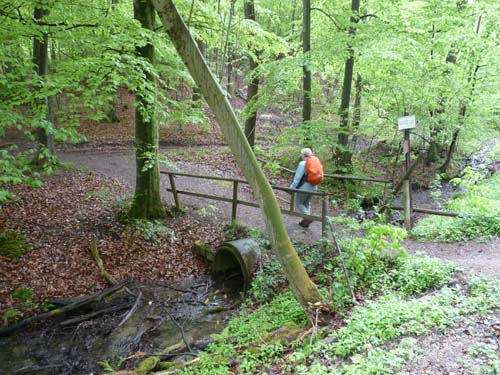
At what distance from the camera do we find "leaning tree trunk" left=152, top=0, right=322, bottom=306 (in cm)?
392

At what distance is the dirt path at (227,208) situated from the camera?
218 inches

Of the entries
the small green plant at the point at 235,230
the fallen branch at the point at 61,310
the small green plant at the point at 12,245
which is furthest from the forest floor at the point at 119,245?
the fallen branch at the point at 61,310

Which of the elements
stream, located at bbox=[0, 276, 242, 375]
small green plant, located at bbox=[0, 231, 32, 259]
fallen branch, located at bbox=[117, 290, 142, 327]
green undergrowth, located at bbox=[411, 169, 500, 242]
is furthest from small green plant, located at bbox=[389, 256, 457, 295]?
small green plant, located at bbox=[0, 231, 32, 259]

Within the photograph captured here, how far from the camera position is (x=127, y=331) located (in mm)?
5895

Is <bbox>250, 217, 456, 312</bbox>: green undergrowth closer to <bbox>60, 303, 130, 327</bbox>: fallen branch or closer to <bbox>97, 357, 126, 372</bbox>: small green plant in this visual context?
<bbox>97, 357, 126, 372</bbox>: small green plant

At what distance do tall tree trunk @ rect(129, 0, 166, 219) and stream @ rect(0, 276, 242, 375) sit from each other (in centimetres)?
234

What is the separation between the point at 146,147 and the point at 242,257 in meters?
3.89

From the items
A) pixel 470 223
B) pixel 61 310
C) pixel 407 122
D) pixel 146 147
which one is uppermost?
pixel 407 122

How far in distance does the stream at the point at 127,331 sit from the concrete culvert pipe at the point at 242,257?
1.79ft

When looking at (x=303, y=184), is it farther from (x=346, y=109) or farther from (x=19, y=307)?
(x=19, y=307)

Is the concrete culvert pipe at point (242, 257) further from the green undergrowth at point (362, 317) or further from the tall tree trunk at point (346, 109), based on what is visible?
the tall tree trunk at point (346, 109)

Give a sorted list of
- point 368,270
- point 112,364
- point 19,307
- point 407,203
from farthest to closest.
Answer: point 407,203, point 19,307, point 368,270, point 112,364

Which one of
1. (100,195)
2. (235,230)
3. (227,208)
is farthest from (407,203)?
(100,195)

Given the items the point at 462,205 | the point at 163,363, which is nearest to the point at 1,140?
the point at 163,363
